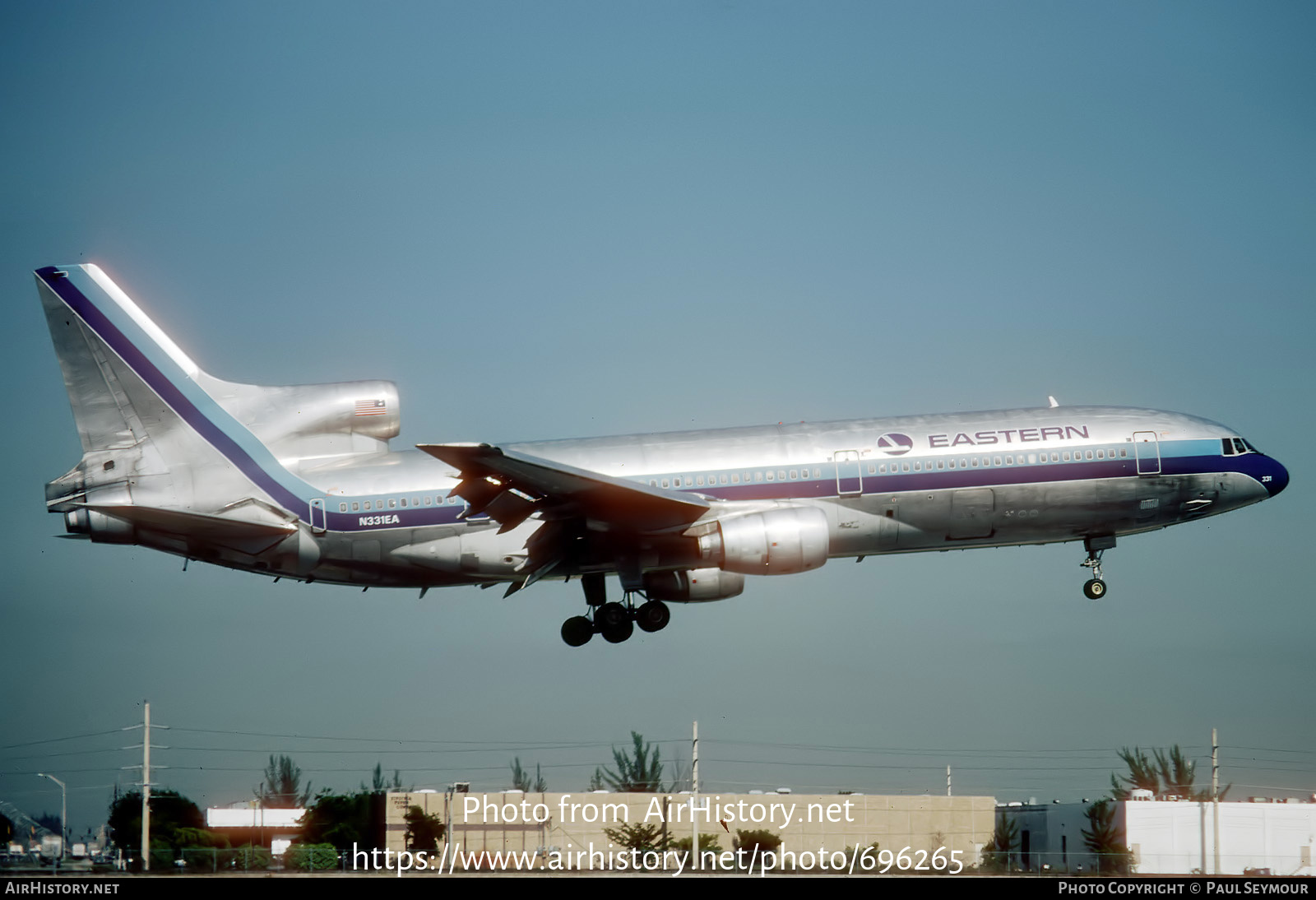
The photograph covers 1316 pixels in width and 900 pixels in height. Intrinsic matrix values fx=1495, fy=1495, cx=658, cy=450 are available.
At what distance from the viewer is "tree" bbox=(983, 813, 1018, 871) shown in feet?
139

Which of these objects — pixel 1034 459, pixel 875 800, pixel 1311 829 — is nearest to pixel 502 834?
pixel 875 800

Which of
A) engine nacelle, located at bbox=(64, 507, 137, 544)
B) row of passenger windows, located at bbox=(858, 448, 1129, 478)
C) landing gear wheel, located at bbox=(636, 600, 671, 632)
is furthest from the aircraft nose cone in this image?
engine nacelle, located at bbox=(64, 507, 137, 544)

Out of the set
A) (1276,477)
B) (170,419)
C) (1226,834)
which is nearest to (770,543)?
(1276,477)

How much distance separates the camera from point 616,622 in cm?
4175

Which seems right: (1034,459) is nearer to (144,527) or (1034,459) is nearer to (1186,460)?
(1186,460)

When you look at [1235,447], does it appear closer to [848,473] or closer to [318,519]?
[848,473]

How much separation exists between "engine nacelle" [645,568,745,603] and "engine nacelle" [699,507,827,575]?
273 cm

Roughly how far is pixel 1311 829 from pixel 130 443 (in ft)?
139

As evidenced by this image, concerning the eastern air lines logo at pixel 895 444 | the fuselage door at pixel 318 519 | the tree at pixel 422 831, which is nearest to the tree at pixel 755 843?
the tree at pixel 422 831

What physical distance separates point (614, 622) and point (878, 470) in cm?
847

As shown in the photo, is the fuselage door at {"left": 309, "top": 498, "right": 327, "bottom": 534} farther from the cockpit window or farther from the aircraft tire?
the cockpit window
